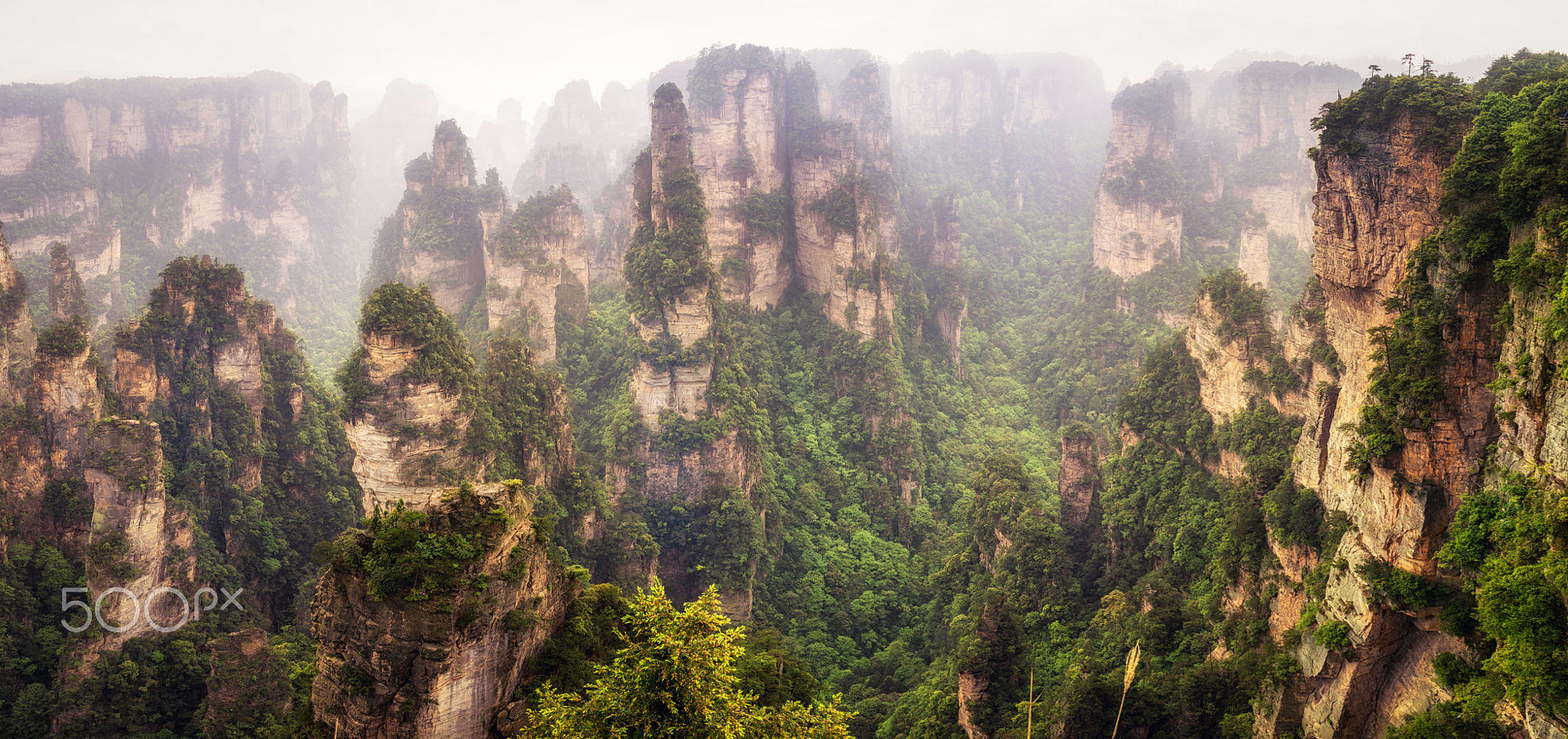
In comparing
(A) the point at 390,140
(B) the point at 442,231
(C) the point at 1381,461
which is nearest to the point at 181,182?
(B) the point at 442,231

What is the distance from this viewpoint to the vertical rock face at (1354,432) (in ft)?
55.3

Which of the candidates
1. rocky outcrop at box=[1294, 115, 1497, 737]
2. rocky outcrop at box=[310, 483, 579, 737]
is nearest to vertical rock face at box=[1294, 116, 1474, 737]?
rocky outcrop at box=[1294, 115, 1497, 737]

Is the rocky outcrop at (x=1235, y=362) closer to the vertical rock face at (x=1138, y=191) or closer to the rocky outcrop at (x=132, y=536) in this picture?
the rocky outcrop at (x=132, y=536)

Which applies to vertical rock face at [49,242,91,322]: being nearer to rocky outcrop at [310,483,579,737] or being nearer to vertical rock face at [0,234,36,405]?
vertical rock face at [0,234,36,405]

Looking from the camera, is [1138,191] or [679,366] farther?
[1138,191]

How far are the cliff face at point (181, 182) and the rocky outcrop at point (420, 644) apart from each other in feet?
199

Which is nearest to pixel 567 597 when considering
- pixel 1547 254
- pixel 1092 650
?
pixel 1092 650

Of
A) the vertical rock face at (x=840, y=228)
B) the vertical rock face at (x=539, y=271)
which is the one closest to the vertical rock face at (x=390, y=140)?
the vertical rock face at (x=539, y=271)

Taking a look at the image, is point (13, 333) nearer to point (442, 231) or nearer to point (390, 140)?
point (442, 231)

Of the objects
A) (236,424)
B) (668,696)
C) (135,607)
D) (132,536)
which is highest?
(668,696)

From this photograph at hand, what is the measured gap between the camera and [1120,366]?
2405 inches

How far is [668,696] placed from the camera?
1631cm

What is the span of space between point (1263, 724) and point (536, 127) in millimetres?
150163

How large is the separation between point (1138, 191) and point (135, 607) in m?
68.1
